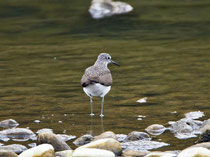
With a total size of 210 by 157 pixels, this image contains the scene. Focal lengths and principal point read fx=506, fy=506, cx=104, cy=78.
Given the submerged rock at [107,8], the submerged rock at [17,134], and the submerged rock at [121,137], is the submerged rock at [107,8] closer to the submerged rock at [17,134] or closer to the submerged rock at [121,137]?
the submerged rock at [17,134]

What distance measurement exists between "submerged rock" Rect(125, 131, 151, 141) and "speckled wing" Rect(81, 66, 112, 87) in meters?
1.87

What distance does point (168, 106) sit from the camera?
39.5 feet

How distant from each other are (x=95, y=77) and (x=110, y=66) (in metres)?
6.76

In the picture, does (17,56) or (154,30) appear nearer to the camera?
(17,56)

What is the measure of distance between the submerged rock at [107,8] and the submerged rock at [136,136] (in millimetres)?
19792

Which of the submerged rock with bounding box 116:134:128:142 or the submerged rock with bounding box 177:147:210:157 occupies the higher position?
the submerged rock with bounding box 177:147:210:157

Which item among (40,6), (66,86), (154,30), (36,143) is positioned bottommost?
(36,143)

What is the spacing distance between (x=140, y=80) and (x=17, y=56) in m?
6.20

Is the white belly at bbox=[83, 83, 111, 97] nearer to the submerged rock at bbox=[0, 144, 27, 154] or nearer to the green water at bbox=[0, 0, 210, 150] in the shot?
the green water at bbox=[0, 0, 210, 150]

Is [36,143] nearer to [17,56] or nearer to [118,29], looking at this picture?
[17,56]

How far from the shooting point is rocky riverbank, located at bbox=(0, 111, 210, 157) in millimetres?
8016

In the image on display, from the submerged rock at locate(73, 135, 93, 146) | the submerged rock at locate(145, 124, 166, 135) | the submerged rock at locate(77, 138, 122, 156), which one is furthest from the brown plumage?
the submerged rock at locate(77, 138, 122, 156)

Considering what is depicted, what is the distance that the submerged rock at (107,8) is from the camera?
29281 millimetres

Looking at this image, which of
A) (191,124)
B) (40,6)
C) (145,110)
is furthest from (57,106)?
(40,6)
